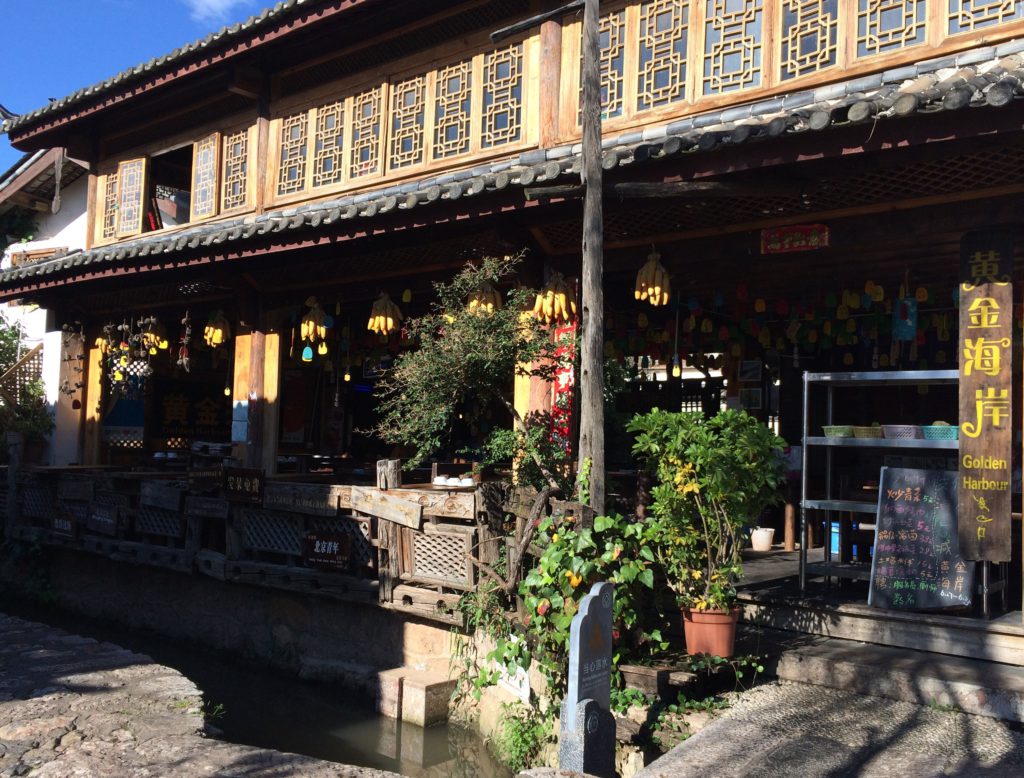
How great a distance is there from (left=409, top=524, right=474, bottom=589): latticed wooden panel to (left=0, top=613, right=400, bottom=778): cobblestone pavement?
Answer: 7.04 ft

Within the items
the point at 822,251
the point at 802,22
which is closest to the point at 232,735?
the point at 822,251

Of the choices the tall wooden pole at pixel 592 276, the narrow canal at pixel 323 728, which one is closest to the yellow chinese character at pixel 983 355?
the tall wooden pole at pixel 592 276

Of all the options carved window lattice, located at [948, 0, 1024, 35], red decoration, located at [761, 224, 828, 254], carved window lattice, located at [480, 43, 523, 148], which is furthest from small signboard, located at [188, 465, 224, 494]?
carved window lattice, located at [948, 0, 1024, 35]

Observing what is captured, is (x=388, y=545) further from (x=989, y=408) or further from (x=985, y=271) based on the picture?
(x=985, y=271)

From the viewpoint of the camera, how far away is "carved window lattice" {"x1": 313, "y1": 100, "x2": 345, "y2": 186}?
1132 cm

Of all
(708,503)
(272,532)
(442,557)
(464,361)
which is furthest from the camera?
(272,532)

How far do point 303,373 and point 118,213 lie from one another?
4100 mm

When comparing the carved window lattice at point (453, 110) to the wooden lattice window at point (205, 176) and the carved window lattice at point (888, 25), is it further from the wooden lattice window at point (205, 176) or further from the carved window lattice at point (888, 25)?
the carved window lattice at point (888, 25)

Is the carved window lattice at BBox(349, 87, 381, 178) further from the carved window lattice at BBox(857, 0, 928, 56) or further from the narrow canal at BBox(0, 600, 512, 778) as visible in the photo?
the narrow canal at BBox(0, 600, 512, 778)

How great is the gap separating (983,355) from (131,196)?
12.5m

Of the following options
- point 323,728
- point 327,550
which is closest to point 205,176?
point 327,550

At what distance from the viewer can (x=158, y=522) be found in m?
11.0

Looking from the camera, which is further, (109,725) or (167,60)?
(167,60)

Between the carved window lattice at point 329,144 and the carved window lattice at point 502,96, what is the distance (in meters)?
2.38
